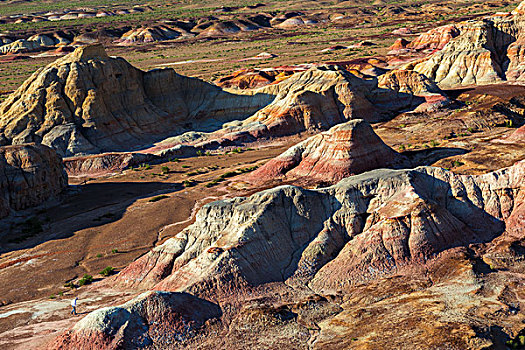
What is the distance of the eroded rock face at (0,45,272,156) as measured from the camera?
198ft

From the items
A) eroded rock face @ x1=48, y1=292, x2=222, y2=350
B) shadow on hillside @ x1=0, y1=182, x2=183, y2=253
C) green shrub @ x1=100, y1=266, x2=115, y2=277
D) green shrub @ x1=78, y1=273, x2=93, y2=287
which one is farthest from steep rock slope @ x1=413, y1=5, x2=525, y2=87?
eroded rock face @ x1=48, y1=292, x2=222, y2=350

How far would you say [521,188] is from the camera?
3177 cm

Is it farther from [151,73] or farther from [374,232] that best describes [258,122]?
[374,232]

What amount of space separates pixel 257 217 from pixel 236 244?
1978 mm

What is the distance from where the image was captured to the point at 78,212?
46.5 m

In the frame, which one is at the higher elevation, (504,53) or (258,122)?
(504,53)

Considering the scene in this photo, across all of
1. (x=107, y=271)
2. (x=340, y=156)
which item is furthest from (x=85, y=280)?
(x=340, y=156)

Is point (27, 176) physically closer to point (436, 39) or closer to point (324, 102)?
point (324, 102)

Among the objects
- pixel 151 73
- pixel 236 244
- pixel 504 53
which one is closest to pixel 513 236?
pixel 236 244

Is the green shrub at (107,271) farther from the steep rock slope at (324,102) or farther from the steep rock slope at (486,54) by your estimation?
the steep rock slope at (486,54)

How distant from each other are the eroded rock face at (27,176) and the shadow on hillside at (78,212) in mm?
1169

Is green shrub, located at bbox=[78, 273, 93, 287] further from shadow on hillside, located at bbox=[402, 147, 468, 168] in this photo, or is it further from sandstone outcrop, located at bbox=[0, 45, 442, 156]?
sandstone outcrop, located at bbox=[0, 45, 442, 156]

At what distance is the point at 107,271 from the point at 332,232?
1305cm

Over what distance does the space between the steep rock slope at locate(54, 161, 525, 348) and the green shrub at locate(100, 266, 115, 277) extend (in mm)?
1930
